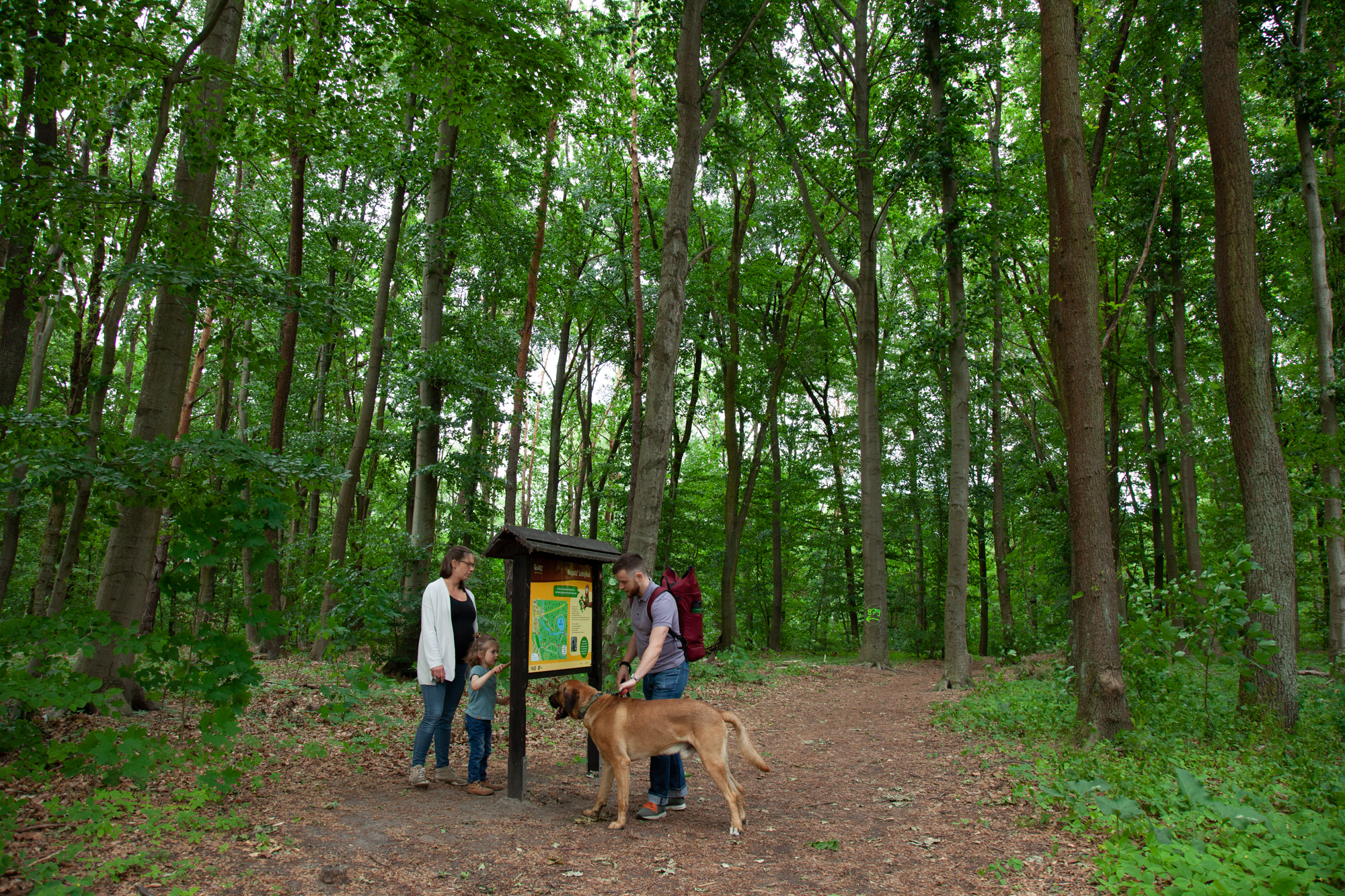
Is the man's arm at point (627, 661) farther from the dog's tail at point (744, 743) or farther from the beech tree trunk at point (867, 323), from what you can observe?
the beech tree trunk at point (867, 323)

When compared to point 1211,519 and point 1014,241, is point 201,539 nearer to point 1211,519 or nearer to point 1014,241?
point 1014,241

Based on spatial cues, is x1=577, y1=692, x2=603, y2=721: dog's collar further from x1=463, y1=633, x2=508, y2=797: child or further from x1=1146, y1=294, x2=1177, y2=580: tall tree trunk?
x1=1146, y1=294, x2=1177, y2=580: tall tree trunk

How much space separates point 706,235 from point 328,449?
1265cm

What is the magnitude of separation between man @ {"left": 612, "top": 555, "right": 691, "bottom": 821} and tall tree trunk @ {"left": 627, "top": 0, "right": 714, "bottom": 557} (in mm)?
3645

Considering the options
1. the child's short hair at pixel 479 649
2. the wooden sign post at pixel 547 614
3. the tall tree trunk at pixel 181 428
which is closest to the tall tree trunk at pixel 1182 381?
the wooden sign post at pixel 547 614

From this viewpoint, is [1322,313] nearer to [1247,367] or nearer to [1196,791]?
[1247,367]

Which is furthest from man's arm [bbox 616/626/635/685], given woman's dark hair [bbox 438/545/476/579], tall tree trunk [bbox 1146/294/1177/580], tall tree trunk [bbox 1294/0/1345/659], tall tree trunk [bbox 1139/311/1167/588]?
tall tree trunk [bbox 1139/311/1167/588]

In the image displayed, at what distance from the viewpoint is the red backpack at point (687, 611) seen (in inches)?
217

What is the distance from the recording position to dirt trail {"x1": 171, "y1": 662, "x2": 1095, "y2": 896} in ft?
12.9

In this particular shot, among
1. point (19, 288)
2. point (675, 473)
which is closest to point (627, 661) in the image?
point (19, 288)

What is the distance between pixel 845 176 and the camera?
16.9 m

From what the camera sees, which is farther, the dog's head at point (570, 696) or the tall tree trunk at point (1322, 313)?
the tall tree trunk at point (1322, 313)

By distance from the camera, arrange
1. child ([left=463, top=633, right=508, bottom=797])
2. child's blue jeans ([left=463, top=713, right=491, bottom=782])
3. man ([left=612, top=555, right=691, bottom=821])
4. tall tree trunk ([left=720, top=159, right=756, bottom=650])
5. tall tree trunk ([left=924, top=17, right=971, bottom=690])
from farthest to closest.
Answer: tall tree trunk ([left=720, top=159, right=756, bottom=650])
tall tree trunk ([left=924, top=17, right=971, bottom=690])
child's blue jeans ([left=463, top=713, right=491, bottom=782])
child ([left=463, top=633, right=508, bottom=797])
man ([left=612, top=555, right=691, bottom=821])

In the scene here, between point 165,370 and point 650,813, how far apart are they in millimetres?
5822
